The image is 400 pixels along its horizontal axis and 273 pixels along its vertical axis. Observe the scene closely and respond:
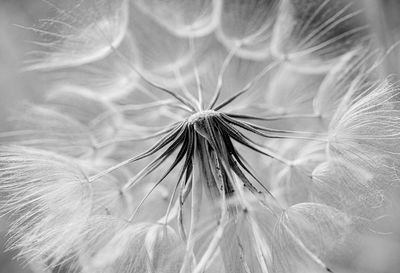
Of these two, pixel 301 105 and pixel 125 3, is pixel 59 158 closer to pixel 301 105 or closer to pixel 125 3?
pixel 125 3

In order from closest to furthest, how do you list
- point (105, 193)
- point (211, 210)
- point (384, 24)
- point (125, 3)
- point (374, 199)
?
point (374, 199)
point (211, 210)
point (105, 193)
point (125, 3)
point (384, 24)

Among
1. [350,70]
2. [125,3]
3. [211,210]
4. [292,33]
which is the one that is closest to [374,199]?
[211,210]

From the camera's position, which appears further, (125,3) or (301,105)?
(301,105)

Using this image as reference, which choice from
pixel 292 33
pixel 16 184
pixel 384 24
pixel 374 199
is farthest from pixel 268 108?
pixel 16 184

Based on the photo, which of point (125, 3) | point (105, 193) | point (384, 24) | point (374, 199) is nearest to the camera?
point (374, 199)

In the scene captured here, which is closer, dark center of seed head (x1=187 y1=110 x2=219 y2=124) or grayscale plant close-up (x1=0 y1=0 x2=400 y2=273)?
grayscale plant close-up (x1=0 y1=0 x2=400 y2=273)

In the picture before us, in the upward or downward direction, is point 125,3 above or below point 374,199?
A: above

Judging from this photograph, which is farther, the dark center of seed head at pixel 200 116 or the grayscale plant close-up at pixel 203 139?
the dark center of seed head at pixel 200 116

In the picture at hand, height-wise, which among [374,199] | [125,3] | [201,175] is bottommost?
[374,199]
